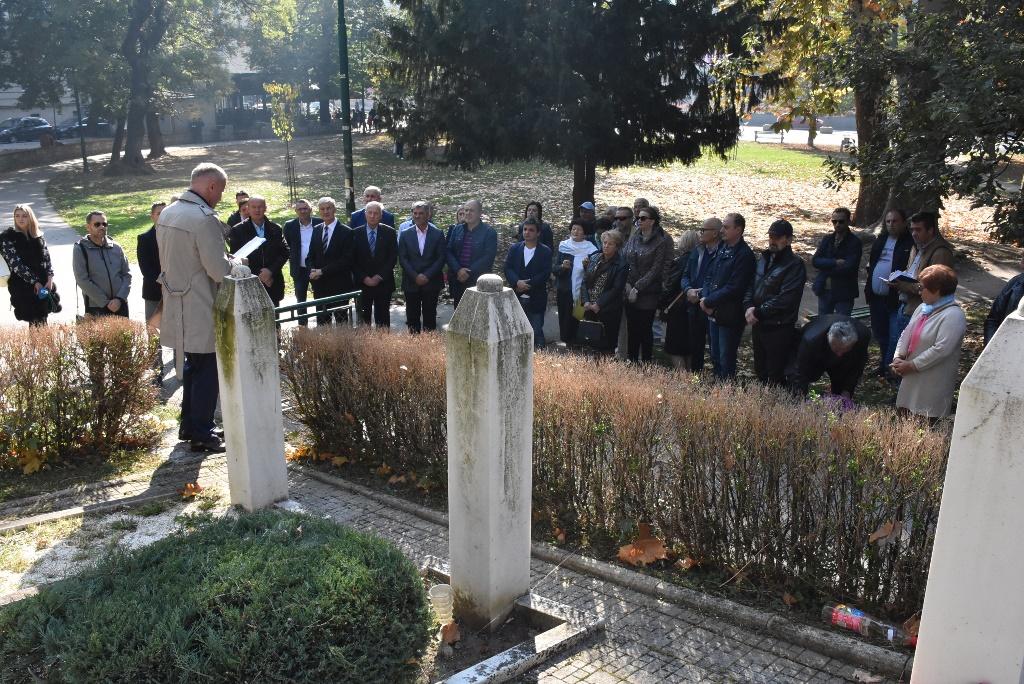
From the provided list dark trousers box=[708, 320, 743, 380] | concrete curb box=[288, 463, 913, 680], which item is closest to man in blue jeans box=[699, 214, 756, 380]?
dark trousers box=[708, 320, 743, 380]

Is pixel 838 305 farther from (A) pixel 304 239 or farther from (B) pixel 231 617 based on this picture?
(B) pixel 231 617

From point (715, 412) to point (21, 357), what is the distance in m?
5.49

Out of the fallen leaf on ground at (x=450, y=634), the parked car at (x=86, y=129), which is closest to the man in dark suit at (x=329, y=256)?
the fallen leaf on ground at (x=450, y=634)

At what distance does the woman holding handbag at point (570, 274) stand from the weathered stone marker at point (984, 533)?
22.9 ft

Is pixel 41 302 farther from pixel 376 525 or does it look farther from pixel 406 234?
pixel 376 525

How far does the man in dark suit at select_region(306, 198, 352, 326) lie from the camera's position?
11.3 meters

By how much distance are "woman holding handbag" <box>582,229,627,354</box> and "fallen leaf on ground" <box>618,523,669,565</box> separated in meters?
4.29

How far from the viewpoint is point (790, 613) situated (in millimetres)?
5297

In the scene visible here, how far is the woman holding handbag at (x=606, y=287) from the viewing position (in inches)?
398

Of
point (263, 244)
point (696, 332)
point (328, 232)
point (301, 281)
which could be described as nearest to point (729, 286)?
point (696, 332)

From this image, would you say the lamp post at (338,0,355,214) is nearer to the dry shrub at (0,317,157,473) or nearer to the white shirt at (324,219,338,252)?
the white shirt at (324,219,338,252)

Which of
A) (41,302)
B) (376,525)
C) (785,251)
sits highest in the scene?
(785,251)

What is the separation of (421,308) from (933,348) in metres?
6.63

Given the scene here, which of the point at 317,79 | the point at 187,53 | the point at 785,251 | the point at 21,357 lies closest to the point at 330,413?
the point at 21,357
